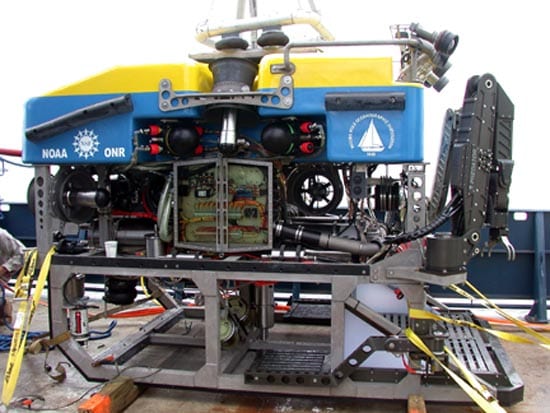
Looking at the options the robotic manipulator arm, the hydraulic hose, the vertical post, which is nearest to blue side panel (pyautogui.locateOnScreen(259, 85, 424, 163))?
the robotic manipulator arm

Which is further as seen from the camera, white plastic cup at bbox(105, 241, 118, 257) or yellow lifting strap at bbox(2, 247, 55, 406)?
white plastic cup at bbox(105, 241, 118, 257)

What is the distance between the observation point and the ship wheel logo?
3258mm

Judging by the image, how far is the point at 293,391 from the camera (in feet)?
10.0

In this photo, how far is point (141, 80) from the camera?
3162 mm

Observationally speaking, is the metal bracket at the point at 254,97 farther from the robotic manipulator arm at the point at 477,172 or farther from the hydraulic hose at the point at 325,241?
the robotic manipulator arm at the point at 477,172

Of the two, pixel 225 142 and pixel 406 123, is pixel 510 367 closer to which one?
pixel 406 123

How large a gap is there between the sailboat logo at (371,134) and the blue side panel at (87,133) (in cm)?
93

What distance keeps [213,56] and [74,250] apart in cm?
153

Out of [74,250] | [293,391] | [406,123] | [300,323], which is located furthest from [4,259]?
[406,123]

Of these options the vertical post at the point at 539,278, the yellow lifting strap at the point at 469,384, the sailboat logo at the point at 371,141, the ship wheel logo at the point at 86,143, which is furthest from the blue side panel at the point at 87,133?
the vertical post at the point at 539,278

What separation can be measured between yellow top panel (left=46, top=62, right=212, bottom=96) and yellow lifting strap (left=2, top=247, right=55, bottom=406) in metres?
1.03

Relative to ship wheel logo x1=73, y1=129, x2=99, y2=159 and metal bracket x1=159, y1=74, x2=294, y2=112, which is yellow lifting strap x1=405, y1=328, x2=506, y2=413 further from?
ship wheel logo x1=73, y1=129, x2=99, y2=159

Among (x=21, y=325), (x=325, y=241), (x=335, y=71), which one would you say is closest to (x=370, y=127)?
(x=335, y=71)

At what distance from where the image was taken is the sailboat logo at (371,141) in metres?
2.94
